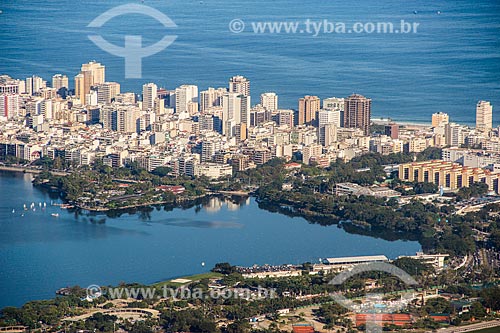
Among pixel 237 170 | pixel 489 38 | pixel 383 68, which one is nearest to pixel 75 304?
pixel 237 170

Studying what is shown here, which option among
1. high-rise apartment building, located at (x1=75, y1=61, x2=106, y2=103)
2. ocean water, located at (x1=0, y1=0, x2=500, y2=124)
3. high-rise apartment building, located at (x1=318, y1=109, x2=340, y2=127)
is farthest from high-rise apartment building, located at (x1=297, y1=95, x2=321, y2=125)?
high-rise apartment building, located at (x1=75, y1=61, x2=106, y2=103)

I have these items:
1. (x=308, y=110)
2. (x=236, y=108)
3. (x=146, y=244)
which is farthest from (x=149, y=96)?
(x=146, y=244)

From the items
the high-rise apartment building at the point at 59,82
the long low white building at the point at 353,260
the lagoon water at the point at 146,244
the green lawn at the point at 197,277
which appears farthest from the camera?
the high-rise apartment building at the point at 59,82

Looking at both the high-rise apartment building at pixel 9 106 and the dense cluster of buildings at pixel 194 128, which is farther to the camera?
the high-rise apartment building at pixel 9 106

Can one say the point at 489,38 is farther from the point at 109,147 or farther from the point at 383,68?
the point at 109,147

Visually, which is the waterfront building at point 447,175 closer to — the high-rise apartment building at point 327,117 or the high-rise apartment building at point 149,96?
the high-rise apartment building at point 327,117

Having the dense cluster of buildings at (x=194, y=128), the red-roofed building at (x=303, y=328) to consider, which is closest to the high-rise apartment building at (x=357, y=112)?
the dense cluster of buildings at (x=194, y=128)
